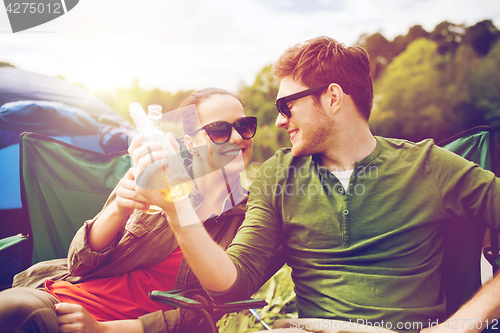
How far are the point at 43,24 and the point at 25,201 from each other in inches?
57.9

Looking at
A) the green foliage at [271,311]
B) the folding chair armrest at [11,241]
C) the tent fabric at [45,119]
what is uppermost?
the tent fabric at [45,119]

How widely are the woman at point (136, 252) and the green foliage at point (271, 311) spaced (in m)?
1.11

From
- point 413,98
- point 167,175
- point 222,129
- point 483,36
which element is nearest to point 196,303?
point 167,175

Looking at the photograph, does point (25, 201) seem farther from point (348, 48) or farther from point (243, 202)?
point (348, 48)

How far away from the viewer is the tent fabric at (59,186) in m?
2.24

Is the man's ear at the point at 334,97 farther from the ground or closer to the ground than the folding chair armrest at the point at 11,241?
farther from the ground

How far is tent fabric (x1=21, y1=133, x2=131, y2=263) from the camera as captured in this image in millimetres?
2240

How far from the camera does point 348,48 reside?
72.2 inches

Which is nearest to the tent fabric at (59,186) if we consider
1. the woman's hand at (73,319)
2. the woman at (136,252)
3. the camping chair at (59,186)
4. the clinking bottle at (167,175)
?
the camping chair at (59,186)

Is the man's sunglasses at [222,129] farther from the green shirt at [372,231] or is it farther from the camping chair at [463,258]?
the camping chair at [463,258]

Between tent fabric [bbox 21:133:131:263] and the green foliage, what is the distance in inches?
57.0

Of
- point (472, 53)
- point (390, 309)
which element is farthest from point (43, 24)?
point (472, 53)

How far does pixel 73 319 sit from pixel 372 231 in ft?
4.67

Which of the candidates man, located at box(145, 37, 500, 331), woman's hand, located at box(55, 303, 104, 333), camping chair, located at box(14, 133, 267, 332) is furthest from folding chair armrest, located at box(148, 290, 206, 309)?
camping chair, located at box(14, 133, 267, 332)
